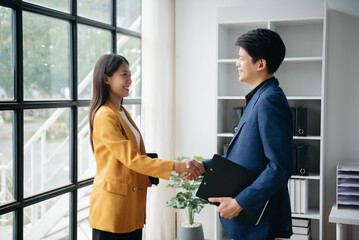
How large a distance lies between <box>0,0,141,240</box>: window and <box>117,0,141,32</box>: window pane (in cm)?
15

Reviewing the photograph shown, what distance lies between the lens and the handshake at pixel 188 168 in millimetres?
2312

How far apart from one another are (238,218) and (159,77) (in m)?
2.14

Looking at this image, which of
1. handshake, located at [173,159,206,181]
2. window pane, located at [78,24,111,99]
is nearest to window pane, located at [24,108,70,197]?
window pane, located at [78,24,111,99]

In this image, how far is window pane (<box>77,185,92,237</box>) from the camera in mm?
3090

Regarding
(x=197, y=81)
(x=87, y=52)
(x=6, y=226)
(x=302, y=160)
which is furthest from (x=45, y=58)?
(x=302, y=160)

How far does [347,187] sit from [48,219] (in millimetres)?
2192

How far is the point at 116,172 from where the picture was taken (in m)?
2.14

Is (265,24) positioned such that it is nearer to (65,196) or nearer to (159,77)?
(159,77)

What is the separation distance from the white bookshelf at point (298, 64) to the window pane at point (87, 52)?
105 centimetres

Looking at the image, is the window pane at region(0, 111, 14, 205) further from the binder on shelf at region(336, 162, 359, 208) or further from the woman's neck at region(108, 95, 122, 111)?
the binder on shelf at region(336, 162, 359, 208)

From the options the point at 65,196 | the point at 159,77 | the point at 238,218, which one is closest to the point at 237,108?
the point at 159,77

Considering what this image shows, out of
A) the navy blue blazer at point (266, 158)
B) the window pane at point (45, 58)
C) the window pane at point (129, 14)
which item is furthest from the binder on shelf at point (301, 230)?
the window pane at point (129, 14)

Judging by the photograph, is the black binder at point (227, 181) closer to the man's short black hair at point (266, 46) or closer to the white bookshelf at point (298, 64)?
the man's short black hair at point (266, 46)

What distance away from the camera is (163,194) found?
373 centimetres
